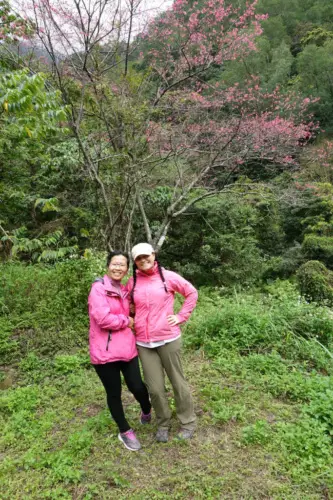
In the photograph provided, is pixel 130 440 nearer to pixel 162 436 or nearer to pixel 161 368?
pixel 162 436

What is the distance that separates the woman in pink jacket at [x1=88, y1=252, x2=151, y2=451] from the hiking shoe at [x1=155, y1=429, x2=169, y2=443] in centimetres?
18

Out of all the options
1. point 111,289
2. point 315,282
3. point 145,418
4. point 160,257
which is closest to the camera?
point 111,289

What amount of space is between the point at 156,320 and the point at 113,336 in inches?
13.8

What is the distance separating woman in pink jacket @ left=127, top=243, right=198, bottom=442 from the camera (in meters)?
2.54

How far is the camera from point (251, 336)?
4.20m

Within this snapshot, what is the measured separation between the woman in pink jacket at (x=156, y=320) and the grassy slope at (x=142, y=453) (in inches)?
18.6

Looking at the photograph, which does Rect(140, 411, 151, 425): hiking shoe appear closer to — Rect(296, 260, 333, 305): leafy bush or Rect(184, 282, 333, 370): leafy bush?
Rect(184, 282, 333, 370): leafy bush

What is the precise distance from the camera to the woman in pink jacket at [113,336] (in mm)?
2420

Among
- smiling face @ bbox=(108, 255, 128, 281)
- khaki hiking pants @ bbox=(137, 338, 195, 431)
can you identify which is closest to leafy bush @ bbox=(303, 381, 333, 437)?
khaki hiking pants @ bbox=(137, 338, 195, 431)

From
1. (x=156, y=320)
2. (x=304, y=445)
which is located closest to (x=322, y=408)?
(x=304, y=445)

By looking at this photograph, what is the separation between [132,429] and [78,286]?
2.72m

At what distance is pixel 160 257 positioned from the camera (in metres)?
11.0

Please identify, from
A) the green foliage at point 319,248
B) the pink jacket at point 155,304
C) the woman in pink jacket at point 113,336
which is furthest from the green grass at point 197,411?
the green foliage at point 319,248

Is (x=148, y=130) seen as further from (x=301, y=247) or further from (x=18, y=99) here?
(x=301, y=247)
